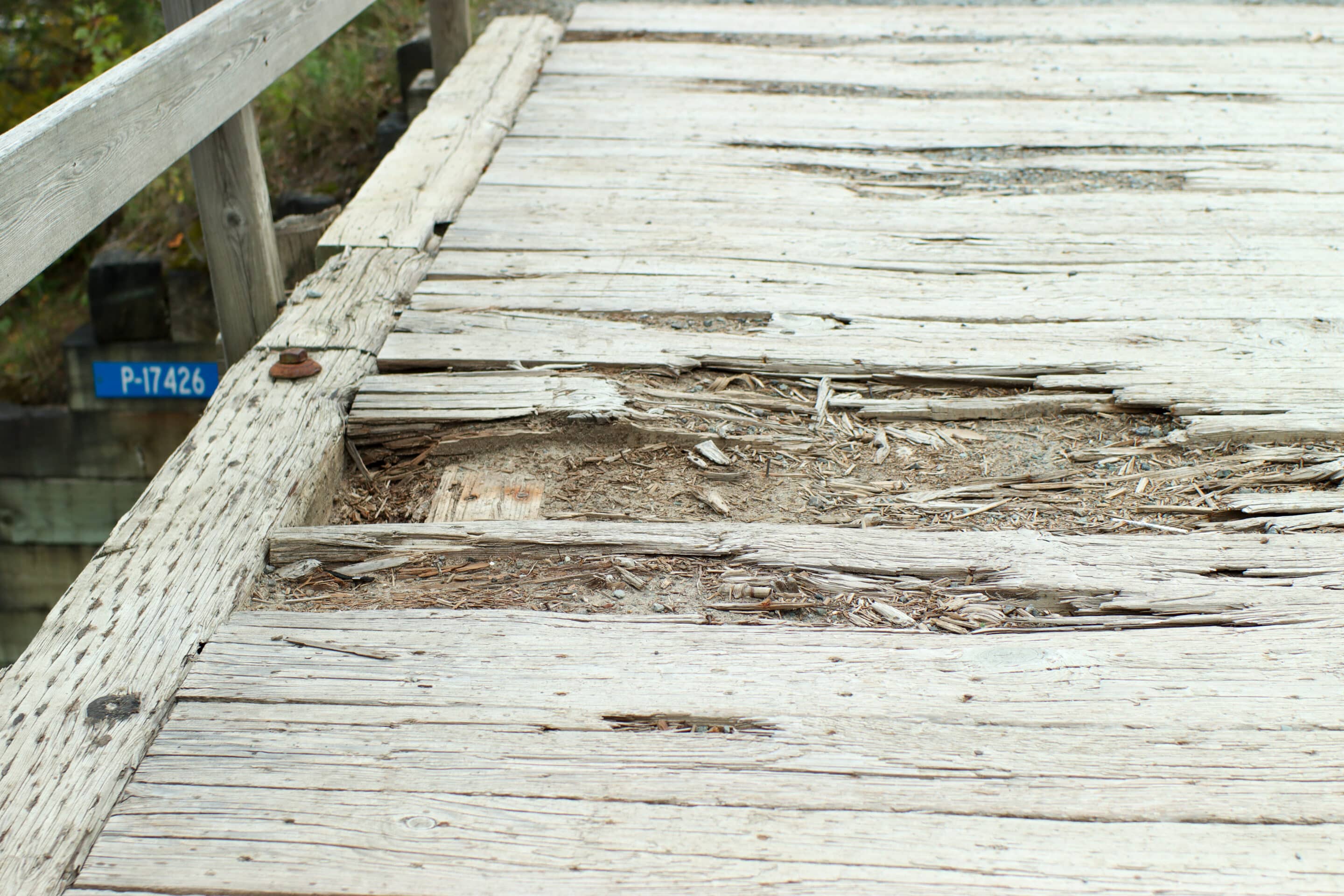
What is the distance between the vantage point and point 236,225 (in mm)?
3010

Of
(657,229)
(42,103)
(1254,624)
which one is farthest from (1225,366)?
(42,103)

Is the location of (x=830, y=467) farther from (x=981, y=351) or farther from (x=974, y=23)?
(x=974, y=23)

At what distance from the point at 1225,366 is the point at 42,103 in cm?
672

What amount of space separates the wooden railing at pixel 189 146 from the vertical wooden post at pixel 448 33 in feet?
3.68

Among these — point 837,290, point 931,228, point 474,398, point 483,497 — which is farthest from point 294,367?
point 931,228

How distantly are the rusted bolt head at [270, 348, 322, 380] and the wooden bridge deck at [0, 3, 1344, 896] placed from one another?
3 cm

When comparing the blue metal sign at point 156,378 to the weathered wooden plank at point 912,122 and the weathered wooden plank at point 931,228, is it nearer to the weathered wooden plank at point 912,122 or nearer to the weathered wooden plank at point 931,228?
the weathered wooden plank at point 912,122

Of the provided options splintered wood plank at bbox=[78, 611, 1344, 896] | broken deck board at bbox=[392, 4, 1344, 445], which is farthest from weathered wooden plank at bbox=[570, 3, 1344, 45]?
splintered wood plank at bbox=[78, 611, 1344, 896]

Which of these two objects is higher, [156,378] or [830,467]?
[830,467]

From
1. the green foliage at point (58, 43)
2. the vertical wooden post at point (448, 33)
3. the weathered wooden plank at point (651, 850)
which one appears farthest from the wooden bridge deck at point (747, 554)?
the green foliage at point (58, 43)

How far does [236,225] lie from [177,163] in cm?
215

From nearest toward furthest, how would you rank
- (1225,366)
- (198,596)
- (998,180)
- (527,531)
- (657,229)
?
(198,596), (527,531), (1225,366), (657,229), (998,180)

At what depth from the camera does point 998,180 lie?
12.7 ft

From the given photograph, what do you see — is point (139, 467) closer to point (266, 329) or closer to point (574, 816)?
point (266, 329)
